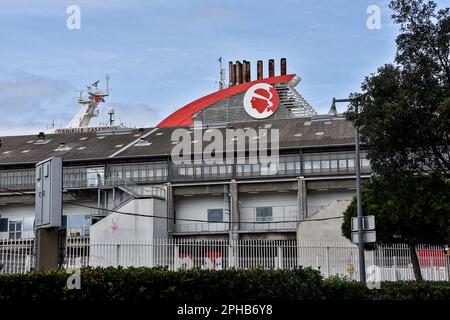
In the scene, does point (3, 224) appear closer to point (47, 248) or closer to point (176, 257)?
point (176, 257)

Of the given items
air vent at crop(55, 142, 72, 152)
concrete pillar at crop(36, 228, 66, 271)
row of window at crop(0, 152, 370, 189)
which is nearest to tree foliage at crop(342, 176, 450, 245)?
concrete pillar at crop(36, 228, 66, 271)

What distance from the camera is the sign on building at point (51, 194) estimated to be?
1719cm

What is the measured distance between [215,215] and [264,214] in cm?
410

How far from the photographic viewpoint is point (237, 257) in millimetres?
28438

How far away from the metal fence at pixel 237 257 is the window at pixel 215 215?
28.9 meters

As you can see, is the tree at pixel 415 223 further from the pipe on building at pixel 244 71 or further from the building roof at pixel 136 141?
the pipe on building at pixel 244 71

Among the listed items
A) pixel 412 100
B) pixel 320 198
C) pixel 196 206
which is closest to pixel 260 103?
pixel 196 206

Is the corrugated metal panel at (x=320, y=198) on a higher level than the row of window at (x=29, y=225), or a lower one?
higher

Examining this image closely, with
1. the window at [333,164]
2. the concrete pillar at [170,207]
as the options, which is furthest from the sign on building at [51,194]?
the concrete pillar at [170,207]

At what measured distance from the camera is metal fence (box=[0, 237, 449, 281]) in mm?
23688

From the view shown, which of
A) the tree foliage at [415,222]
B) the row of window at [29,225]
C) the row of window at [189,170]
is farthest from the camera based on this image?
the row of window at [29,225]

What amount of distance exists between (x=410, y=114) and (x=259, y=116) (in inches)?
2243
